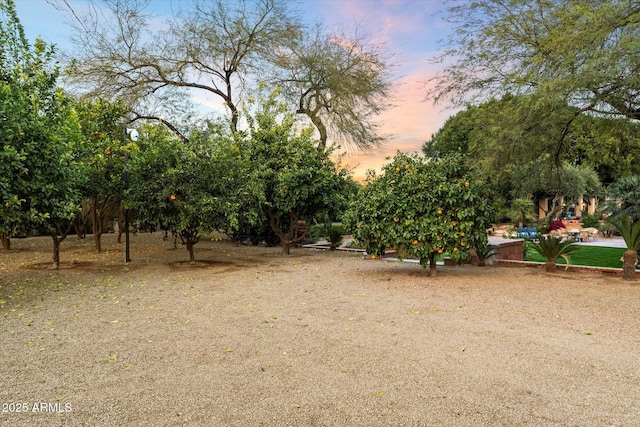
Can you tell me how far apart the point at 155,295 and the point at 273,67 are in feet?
41.6

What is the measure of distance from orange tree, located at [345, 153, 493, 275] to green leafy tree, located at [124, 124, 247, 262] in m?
3.24

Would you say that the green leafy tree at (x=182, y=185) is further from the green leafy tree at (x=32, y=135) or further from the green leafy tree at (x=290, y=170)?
the green leafy tree at (x=32, y=135)

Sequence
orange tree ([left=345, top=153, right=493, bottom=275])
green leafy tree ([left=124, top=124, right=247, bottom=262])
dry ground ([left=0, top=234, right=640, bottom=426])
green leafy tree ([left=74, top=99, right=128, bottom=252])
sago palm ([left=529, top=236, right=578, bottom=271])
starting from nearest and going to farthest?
dry ground ([left=0, top=234, right=640, bottom=426]) → orange tree ([left=345, top=153, right=493, bottom=275]) → sago palm ([left=529, top=236, right=578, bottom=271]) → green leafy tree ([left=124, top=124, right=247, bottom=262]) → green leafy tree ([left=74, top=99, right=128, bottom=252])

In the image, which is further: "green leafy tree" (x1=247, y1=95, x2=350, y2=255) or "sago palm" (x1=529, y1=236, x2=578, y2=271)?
"green leafy tree" (x1=247, y1=95, x2=350, y2=255)

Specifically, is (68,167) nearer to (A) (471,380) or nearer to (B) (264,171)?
(B) (264,171)

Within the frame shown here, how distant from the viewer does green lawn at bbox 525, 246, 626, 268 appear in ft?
39.4

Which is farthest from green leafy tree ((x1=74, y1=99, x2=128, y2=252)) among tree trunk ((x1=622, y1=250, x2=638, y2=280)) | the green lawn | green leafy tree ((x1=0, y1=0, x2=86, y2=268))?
the green lawn

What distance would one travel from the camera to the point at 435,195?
8328 mm

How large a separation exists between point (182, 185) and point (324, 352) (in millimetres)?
6619

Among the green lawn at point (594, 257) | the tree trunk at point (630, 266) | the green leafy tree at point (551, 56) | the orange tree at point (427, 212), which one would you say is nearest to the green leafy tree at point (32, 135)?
the orange tree at point (427, 212)

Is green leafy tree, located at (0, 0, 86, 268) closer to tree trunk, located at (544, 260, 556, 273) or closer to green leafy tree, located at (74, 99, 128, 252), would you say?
green leafy tree, located at (74, 99, 128, 252)

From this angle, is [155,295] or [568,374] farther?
[155,295]

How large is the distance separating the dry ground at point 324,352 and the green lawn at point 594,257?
163 inches

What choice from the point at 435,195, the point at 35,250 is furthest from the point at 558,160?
the point at 35,250
